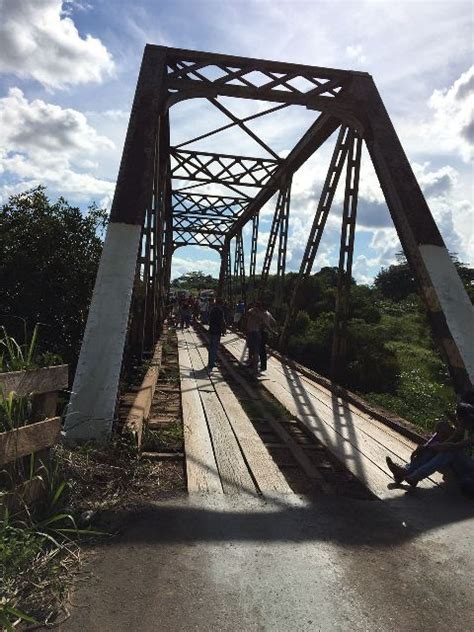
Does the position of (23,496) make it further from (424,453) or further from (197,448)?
(424,453)

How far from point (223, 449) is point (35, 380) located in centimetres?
234

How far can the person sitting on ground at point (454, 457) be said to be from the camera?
14.1 ft

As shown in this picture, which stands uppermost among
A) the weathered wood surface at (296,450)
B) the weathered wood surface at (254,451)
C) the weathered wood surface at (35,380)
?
the weathered wood surface at (35,380)

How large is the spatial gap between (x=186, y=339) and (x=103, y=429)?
1315 centimetres

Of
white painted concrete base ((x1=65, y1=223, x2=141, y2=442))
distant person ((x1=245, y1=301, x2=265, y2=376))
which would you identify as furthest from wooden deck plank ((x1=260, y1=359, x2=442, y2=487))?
white painted concrete base ((x1=65, y1=223, x2=141, y2=442))

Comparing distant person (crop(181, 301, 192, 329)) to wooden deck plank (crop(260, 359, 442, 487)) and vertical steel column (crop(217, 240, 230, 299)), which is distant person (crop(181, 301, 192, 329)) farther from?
wooden deck plank (crop(260, 359, 442, 487))

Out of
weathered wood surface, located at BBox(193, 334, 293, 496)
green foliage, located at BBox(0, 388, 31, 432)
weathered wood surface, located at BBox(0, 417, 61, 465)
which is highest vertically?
green foliage, located at BBox(0, 388, 31, 432)

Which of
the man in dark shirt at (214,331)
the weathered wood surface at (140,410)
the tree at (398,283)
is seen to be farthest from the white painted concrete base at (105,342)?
the tree at (398,283)

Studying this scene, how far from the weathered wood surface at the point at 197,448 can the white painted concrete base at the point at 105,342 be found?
2.79ft

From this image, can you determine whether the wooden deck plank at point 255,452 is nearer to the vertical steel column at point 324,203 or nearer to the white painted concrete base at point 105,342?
the white painted concrete base at point 105,342

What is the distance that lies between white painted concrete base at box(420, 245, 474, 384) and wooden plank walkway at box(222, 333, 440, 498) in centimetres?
122

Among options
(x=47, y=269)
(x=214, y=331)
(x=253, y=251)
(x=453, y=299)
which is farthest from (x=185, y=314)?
(x=453, y=299)

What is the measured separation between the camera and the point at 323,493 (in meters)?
4.21

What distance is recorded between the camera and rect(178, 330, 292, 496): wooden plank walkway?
13.9 ft
